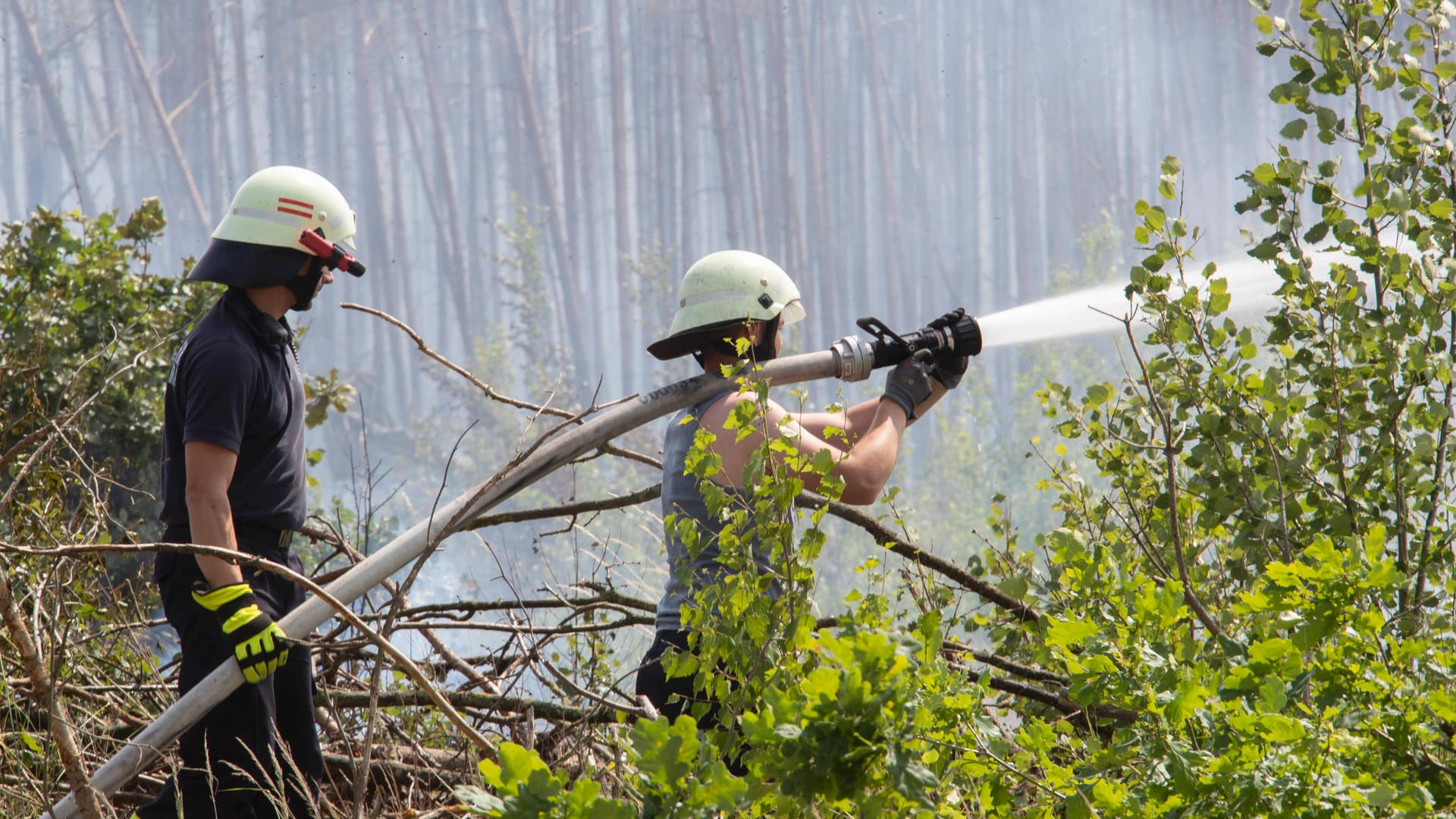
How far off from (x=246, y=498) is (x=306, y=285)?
55cm

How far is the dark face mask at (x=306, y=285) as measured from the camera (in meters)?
2.70

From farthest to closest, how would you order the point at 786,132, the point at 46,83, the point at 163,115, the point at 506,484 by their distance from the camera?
1. the point at 786,132
2. the point at 163,115
3. the point at 46,83
4. the point at 506,484

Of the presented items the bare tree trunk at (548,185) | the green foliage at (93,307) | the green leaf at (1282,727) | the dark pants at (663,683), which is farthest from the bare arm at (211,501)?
the bare tree trunk at (548,185)

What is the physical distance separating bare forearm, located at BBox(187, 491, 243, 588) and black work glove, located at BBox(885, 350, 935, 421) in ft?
4.97

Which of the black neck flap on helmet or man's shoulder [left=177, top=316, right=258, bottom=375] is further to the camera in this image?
the black neck flap on helmet

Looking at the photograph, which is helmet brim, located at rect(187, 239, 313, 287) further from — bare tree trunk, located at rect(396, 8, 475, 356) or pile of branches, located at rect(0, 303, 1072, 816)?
bare tree trunk, located at rect(396, 8, 475, 356)

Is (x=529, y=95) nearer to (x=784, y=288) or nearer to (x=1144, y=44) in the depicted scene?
(x=1144, y=44)

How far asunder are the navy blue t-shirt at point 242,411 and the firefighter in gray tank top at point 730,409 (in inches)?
33.6

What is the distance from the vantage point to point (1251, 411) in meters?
2.41

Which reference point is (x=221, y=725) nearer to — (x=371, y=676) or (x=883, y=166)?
(x=371, y=676)

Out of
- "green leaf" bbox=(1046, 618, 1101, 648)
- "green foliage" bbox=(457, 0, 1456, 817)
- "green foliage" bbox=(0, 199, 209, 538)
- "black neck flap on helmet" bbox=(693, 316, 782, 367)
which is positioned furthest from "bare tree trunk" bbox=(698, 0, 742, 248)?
"green leaf" bbox=(1046, 618, 1101, 648)

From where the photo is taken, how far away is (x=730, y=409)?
230 cm

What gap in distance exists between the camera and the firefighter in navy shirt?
2.34 metres

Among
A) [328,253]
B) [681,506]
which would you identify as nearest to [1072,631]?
[681,506]
